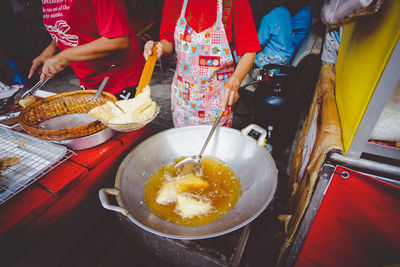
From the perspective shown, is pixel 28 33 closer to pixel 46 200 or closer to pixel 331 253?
pixel 46 200

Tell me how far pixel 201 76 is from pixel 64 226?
175 cm

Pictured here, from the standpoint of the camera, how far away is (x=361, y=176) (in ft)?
3.48

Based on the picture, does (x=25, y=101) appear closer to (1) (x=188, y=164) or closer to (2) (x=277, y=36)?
(1) (x=188, y=164)

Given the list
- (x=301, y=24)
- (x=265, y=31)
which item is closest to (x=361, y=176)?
(x=265, y=31)

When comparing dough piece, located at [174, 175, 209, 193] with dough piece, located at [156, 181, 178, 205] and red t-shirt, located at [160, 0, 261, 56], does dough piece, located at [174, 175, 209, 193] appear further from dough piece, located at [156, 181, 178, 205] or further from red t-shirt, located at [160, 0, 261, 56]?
red t-shirt, located at [160, 0, 261, 56]

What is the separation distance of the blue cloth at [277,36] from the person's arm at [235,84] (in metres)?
2.65

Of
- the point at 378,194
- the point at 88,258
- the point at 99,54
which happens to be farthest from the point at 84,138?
the point at 378,194

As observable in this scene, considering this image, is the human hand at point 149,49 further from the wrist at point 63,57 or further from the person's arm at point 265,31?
the person's arm at point 265,31

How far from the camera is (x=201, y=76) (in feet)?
6.48

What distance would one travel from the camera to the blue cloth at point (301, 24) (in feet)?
13.2

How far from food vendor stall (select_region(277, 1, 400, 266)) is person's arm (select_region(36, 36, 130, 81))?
2011 mm

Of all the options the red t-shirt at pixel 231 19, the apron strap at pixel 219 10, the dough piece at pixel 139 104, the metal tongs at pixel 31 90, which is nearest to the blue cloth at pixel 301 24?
the red t-shirt at pixel 231 19

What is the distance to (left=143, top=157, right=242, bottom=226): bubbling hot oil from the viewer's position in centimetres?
124

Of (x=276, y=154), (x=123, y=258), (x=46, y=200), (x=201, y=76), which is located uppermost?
(x=201, y=76)
